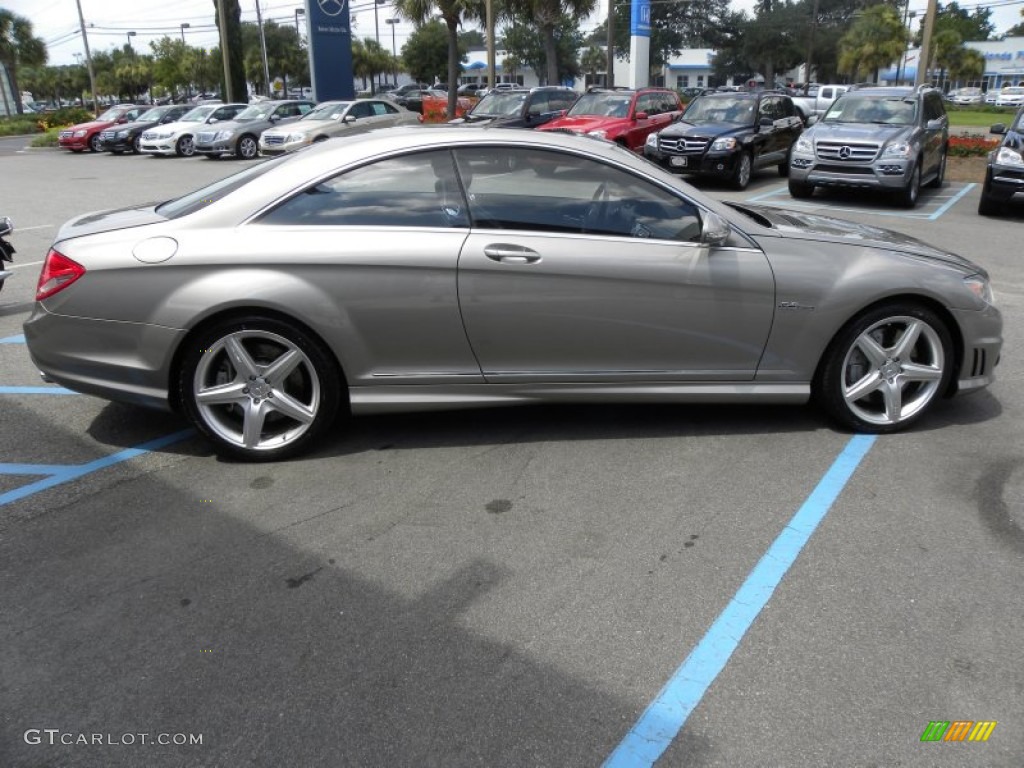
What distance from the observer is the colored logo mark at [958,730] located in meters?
2.47

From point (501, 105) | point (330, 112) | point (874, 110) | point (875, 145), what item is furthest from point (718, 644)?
point (330, 112)

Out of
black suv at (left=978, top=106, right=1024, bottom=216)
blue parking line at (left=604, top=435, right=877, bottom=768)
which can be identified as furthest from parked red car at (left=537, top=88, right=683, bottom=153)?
blue parking line at (left=604, top=435, right=877, bottom=768)

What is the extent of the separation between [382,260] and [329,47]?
2857 cm

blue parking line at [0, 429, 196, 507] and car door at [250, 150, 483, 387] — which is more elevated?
car door at [250, 150, 483, 387]

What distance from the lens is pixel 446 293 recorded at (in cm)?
411

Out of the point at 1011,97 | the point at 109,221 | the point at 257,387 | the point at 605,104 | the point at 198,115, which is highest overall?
the point at 605,104

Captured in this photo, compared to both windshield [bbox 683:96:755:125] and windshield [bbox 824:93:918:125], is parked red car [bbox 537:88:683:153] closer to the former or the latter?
windshield [bbox 683:96:755:125]

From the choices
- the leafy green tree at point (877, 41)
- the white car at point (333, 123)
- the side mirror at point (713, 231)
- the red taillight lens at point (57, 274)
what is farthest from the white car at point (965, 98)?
the red taillight lens at point (57, 274)

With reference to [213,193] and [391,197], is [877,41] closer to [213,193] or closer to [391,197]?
[391,197]

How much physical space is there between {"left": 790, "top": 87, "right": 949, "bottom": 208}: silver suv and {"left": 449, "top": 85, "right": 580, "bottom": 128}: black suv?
7459mm

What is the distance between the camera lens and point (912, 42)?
266ft

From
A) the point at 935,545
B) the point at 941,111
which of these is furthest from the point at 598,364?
the point at 941,111

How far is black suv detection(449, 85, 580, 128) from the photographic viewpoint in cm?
1989

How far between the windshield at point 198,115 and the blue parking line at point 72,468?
25.6 metres
